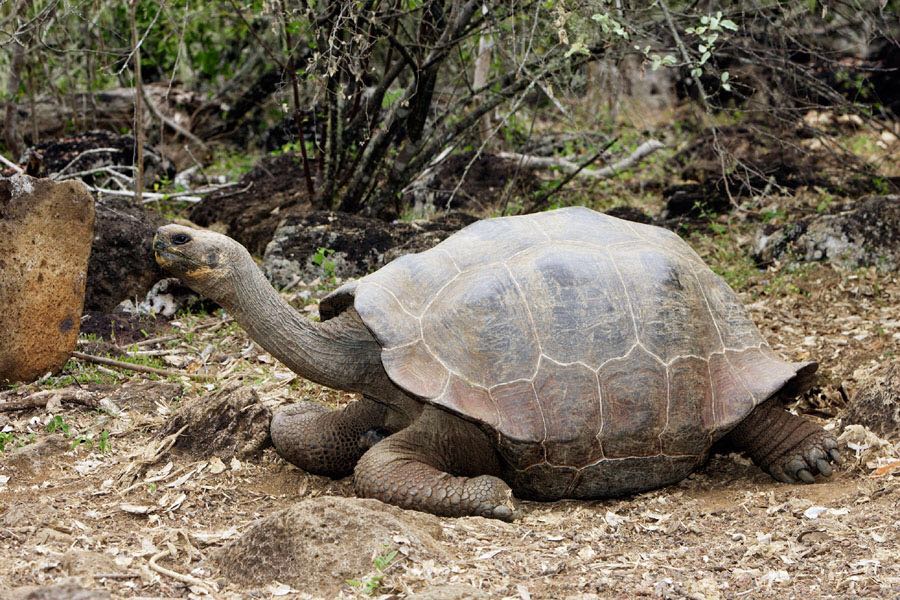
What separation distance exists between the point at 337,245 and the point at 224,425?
2.65 m

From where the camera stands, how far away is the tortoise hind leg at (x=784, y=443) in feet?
13.9

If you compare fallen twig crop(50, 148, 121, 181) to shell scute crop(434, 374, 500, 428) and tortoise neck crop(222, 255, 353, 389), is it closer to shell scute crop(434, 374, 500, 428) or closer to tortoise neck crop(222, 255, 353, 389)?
tortoise neck crop(222, 255, 353, 389)

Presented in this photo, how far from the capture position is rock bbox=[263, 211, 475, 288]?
6.82 meters

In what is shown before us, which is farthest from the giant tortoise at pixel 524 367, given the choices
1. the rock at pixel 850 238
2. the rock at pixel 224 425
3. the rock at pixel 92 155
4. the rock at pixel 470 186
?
the rock at pixel 92 155

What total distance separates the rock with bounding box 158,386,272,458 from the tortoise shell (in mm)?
729

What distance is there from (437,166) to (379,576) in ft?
19.5

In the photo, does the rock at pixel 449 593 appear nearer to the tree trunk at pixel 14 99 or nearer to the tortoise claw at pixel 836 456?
the tortoise claw at pixel 836 456

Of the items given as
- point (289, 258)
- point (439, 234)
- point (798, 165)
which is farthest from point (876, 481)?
point (798, 165)

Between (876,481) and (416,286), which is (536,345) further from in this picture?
(876,481)

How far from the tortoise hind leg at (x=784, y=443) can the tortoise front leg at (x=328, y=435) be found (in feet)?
5.29

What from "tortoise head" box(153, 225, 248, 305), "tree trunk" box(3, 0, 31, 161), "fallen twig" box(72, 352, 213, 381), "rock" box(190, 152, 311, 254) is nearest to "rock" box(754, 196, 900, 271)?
"rock" box(190, 152, 311, 254)

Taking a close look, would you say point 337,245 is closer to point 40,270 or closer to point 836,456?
point 40,270

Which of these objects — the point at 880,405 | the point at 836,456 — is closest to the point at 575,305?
the point at 836,456

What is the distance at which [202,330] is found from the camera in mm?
6207
